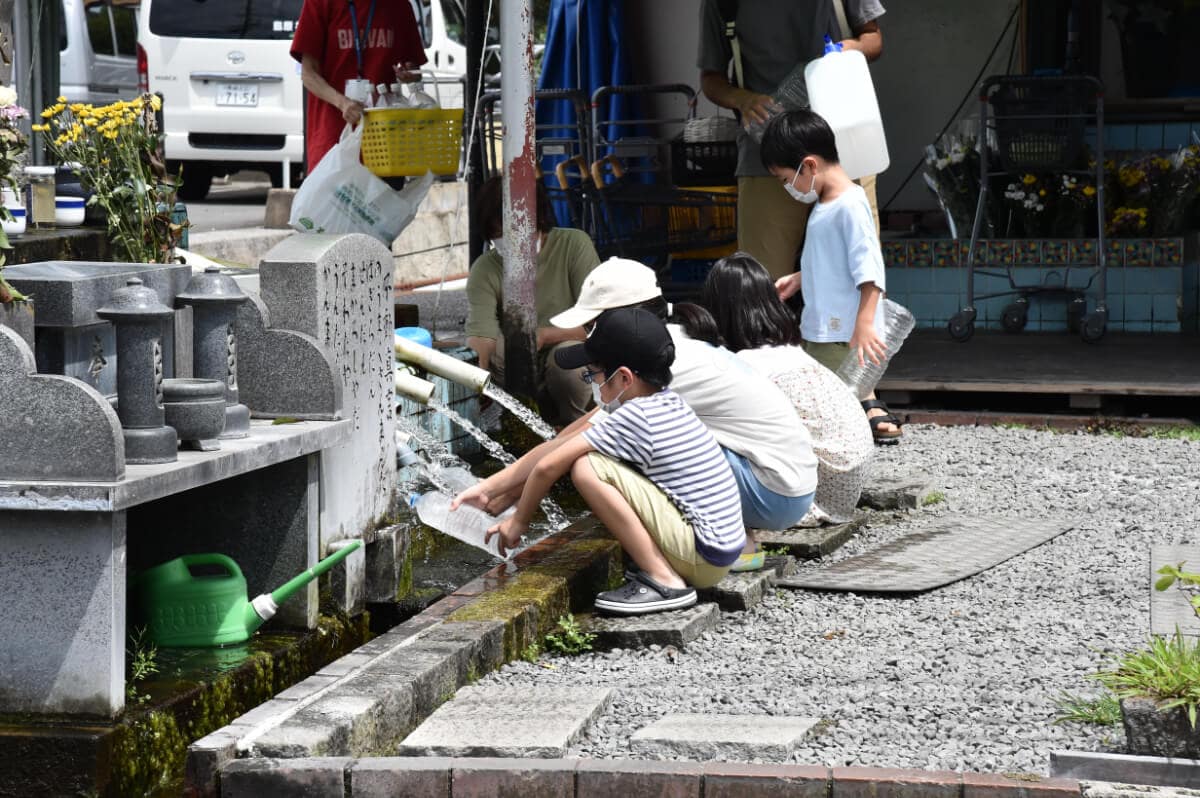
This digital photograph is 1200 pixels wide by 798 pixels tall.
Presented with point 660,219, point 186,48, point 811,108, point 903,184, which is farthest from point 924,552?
point 186,48

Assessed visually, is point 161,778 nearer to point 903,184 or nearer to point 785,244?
point 785,244

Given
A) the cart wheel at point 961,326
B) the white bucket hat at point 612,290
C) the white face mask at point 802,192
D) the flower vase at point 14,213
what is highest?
the white face mask at point 802,192

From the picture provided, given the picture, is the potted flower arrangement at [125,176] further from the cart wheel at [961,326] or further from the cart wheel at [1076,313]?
the cart wheel at [1076,313]

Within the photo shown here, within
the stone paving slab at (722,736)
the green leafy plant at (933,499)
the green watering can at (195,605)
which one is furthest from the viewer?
the green leafy plant at (933,499)

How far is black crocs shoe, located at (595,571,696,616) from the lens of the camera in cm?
504

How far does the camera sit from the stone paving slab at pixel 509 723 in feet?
12.5

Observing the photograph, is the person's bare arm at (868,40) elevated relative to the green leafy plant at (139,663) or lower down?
elevated

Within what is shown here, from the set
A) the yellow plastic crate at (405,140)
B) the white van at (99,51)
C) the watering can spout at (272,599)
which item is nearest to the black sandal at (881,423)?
the yellow plastic crate at (405,140)

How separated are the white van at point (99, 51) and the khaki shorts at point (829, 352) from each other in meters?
10.5

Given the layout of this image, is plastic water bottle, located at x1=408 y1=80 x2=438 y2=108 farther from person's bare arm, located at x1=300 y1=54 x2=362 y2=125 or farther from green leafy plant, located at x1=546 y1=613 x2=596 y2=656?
green leafy plant, located at x1=546 y1=613 x2=596 y2=656

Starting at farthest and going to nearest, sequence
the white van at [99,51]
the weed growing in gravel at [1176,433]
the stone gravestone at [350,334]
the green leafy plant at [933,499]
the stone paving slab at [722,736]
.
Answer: the white van at [99,51], the weed growing in gravel at [1176,433], the green leafy plant at [933,499], the stone gravestone at [350,334], the stone paving slab at [722,736]

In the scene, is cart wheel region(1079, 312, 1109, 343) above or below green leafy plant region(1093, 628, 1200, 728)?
above

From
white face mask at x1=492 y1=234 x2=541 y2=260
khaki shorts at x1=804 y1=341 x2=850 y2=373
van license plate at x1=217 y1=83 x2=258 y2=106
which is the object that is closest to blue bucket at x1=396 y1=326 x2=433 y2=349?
white face mask at x1=492 y1=234 x2=541 y2=260

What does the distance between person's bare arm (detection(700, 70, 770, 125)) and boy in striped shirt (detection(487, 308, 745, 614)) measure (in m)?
2.80
